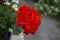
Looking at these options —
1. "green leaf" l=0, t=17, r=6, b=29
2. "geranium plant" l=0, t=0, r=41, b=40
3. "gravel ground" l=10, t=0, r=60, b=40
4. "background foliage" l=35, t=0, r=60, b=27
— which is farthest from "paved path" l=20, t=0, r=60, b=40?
"green leaf" l=0, t=17, r=6, b=29

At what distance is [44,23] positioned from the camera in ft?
11.5

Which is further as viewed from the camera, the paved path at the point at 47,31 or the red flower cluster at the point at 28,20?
the paved path at the point at 47,31

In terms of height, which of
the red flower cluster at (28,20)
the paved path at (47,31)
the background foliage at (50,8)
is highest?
the red flower cluster at (28,20)

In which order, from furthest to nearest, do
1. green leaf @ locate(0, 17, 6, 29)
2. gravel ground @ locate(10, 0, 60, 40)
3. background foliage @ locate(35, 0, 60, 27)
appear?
background foliage @ locate(35, 0, 60, 27) → gravel ground @ locate(10, 0, 60, 40) → green leaf @ locate(0, 17, 6, 29)

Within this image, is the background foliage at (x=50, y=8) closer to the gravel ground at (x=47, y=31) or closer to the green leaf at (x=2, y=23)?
the gravel ground at (x=47, y=31)

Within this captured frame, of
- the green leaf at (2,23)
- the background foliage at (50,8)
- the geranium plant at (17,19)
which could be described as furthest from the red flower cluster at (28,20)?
the background foliage at (50,8)

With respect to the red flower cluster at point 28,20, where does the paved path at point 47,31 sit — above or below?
below

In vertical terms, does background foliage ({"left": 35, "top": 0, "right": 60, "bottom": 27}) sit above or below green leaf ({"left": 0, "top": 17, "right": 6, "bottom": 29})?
below

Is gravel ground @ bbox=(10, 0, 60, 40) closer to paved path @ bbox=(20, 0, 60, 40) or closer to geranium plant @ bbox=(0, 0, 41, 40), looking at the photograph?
paved path @ bbox=(20, 0, 60, 40)

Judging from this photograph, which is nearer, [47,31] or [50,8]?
[47,31]

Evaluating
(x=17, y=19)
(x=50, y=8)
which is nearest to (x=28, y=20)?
(x=17, y=19)

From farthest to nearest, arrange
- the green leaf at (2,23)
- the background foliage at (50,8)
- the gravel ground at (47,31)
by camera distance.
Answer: the background foliage at (50,8), the gravel ground at (47,31), the green leaf at (2,23)

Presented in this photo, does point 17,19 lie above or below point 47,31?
above

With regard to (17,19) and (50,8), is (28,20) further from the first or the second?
(50,8)
